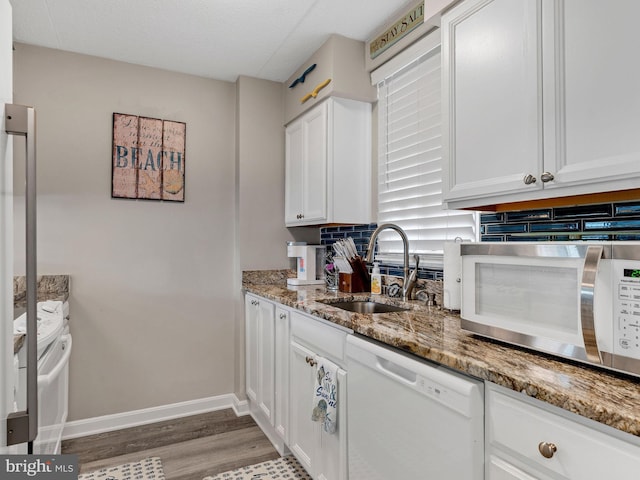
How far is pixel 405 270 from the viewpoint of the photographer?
2.14m

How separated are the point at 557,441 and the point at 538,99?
98 centimetres

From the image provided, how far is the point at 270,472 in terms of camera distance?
7.10 feet

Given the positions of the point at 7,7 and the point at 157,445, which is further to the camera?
the point at 157,445

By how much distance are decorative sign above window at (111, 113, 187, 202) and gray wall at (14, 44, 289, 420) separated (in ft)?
0.18

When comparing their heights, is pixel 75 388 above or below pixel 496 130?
below

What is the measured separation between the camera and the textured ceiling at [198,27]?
2.13m

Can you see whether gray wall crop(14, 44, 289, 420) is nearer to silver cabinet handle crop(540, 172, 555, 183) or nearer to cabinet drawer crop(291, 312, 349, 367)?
cabinet drawer crop(291, 312, 349, 367)

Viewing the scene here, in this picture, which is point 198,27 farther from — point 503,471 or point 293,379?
point 503,471

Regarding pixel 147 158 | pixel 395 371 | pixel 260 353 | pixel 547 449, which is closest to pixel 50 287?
pixel 147 158

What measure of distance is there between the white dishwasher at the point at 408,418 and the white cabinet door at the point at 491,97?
685 mm

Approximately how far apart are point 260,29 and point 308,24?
29 cm

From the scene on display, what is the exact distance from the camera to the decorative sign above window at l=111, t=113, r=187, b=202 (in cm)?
274

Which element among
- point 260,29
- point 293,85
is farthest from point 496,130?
point 293,85

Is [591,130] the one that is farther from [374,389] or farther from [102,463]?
[102,463]
